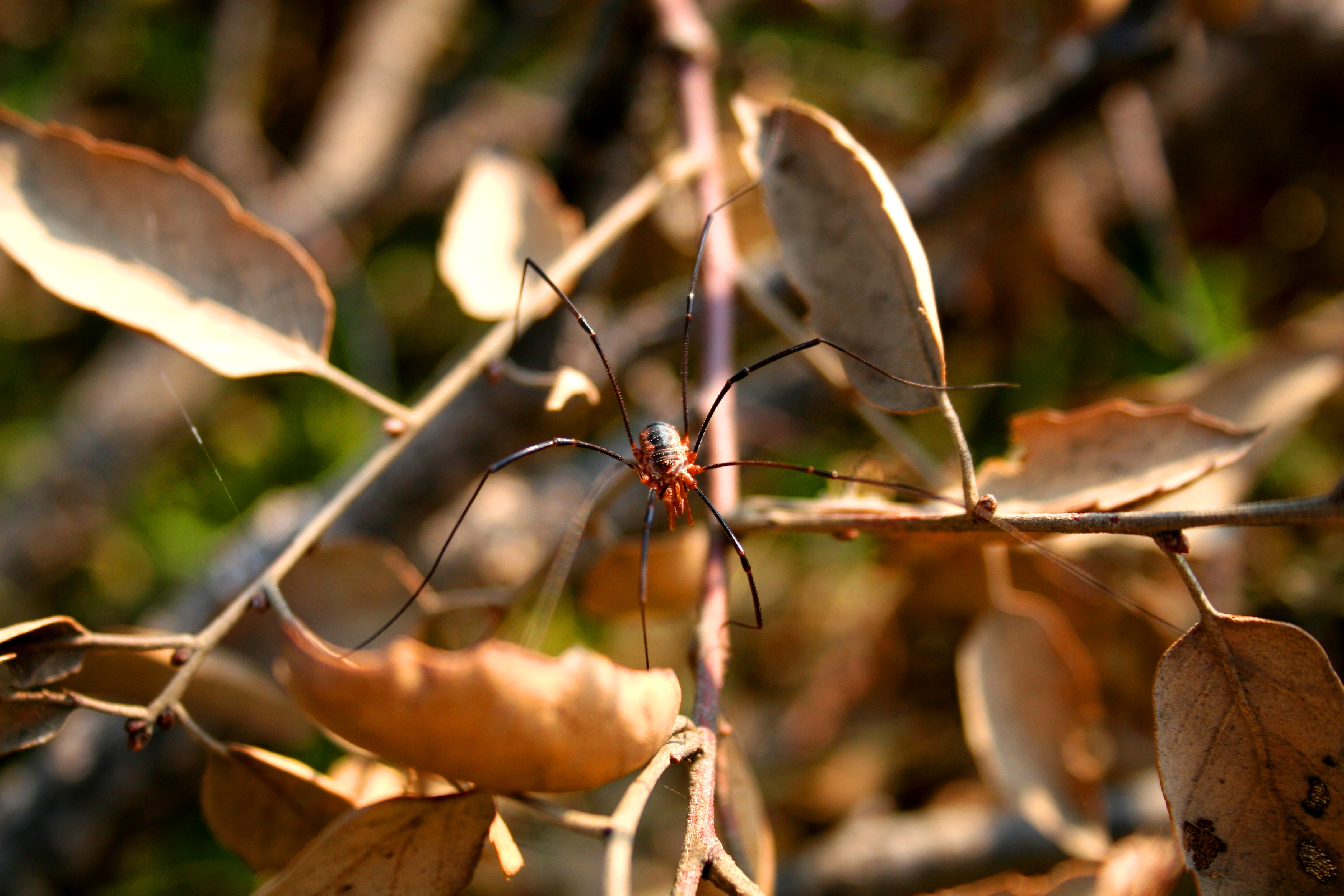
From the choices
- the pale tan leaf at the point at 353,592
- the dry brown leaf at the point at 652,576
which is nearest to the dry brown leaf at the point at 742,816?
the dry brown leaf at the point at 652,576

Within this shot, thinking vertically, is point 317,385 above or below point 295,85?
below

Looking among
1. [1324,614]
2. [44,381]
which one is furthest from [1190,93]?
[44,381]

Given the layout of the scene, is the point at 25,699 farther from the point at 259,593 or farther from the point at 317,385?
the point at 317,385

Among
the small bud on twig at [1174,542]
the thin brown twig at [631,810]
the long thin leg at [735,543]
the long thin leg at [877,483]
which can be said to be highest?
the long thin leg at [877,483]

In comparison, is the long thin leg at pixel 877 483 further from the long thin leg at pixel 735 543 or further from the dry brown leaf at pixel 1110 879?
the dry brown leaf at pixel 1110 879

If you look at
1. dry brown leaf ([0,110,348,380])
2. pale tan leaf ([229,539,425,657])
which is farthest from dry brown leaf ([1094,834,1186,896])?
dry brown leaf ([0,110,348,380])

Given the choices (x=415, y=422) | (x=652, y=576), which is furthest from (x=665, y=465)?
(x=415, y=422)

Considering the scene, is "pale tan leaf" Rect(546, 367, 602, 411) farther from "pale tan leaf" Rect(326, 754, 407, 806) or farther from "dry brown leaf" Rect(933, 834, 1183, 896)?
"dry brown leaf" Rect(933, 834, 1183, 896)
